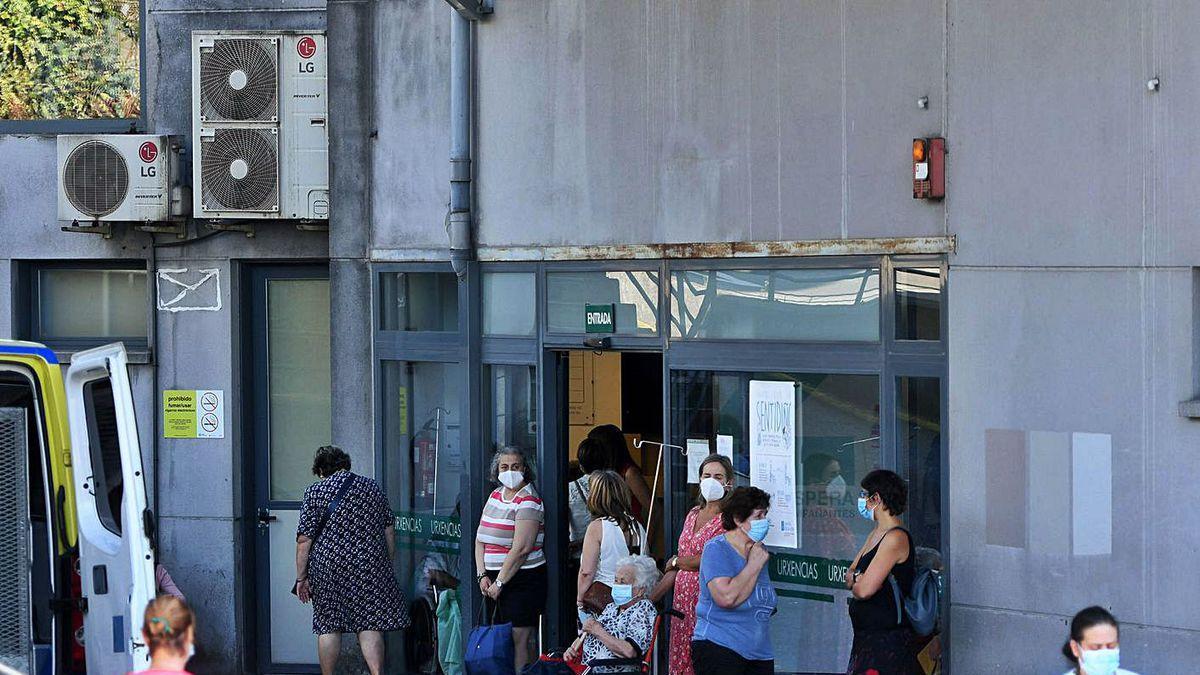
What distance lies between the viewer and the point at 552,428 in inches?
400

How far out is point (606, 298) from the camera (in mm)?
9773

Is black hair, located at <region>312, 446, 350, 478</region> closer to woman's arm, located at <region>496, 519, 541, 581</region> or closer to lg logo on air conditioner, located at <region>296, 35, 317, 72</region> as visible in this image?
woman's arm, located at <region>496, 519, 541, 581</region>

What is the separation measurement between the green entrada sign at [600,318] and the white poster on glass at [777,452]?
3.53 ft

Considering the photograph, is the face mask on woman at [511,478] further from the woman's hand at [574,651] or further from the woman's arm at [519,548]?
the woman's hand at [574,651]

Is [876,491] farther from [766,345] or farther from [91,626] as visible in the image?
[91,626]

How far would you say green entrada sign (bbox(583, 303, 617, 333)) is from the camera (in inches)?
383

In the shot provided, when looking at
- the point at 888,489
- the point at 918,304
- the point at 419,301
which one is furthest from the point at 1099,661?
the point at 419,301

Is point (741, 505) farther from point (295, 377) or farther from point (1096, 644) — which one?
point (295, 377)

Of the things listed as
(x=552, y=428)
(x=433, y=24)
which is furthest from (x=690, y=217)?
(x=433, y=24)

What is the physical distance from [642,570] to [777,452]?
1003 millimetres

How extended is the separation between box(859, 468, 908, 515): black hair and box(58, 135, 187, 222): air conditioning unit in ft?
18.8

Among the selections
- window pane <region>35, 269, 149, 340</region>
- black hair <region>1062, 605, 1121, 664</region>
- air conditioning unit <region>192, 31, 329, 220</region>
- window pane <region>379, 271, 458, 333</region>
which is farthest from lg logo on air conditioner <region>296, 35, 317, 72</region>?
black hair <region>1062, 605, 1121, 664</region>

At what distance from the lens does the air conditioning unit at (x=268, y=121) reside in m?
11.1

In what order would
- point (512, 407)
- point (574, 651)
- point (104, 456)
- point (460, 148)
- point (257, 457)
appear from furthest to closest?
point (257, 457) < point (512, 407) < point (460, 148) < point (574, 651) < point (104, 456)
